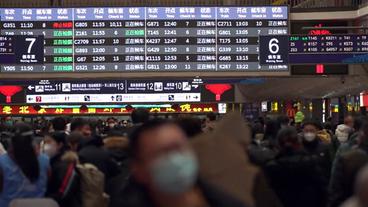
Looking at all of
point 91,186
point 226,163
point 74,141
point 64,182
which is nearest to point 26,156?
point 64,182

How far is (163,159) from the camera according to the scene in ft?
8.23

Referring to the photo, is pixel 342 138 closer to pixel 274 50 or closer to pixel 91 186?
pixel 91 186

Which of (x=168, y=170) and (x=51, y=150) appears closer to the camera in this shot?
(x=168, y=170)

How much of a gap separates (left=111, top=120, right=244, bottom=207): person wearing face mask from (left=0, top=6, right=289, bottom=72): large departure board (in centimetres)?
2000

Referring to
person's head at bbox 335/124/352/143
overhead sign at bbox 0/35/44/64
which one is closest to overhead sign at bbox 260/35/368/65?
overhead sign at bbox 0/35/44/64

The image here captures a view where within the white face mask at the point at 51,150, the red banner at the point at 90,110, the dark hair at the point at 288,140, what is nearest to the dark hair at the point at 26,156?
the white face mask at the point at 51,150

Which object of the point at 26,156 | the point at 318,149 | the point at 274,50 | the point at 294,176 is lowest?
the point at 294,176

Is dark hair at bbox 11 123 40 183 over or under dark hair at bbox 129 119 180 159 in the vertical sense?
under

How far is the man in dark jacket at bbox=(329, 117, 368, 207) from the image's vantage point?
611 centimetres

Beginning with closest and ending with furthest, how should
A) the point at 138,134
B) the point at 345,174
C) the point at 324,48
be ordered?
the point at 138,134
the point at 345,174
the point at 324,48

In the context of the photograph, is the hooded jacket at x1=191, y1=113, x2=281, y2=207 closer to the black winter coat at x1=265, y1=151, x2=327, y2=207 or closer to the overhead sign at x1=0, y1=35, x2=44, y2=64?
the black winter coat at x1=265, y1=151, x2=327, y2=207

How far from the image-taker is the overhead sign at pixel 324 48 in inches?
875

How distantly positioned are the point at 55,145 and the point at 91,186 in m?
0.75

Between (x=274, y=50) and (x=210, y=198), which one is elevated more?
(x=274, y=50)
